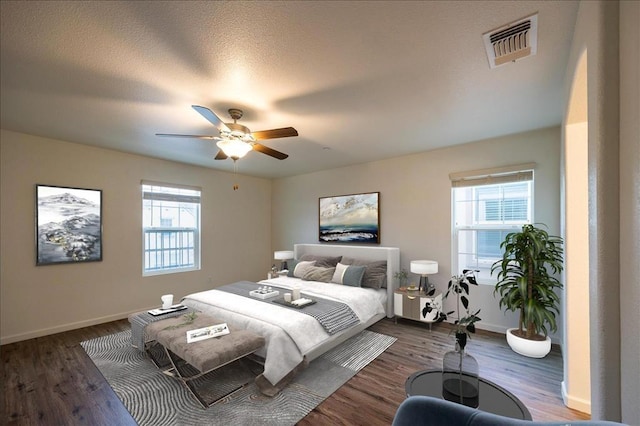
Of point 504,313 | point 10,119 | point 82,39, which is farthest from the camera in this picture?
point 504,313

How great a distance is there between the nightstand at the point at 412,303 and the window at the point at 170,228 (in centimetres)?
369

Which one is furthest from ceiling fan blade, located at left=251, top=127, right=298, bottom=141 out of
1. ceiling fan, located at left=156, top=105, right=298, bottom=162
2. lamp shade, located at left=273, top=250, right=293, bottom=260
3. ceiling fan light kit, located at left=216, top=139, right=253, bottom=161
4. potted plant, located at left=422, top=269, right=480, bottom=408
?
lamp shade, located at left=273, top=250, right=293, bottom=260

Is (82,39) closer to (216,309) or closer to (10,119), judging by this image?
(10,119)

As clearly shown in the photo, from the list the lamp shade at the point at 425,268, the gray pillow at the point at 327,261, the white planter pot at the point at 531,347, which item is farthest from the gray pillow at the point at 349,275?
the white planter pot at the point at 531,347

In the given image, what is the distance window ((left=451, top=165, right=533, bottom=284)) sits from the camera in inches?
139

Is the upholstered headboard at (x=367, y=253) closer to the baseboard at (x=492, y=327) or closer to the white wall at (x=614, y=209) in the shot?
the baseboard at (x=492, y=327)

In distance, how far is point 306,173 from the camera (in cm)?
589

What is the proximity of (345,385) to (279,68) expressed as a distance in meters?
2.73

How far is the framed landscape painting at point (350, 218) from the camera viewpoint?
4.83 meters

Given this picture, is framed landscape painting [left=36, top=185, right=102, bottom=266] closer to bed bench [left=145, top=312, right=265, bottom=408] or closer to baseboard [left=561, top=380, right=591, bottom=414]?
bed bench [left=145, top=312, right=265, bottom=408]

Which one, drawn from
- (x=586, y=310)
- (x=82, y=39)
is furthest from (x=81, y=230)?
(x=586, y=310)

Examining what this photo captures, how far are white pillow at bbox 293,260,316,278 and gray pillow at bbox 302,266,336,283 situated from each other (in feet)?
0.20

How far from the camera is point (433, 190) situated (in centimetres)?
420

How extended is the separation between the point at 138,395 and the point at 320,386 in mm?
1567
